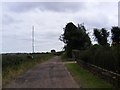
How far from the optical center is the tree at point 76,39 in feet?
239

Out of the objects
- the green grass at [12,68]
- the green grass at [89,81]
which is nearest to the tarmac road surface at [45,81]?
the green grass at [89,81]

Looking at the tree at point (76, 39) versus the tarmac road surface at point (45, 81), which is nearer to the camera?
the tarmac road surface at point (45, 81)

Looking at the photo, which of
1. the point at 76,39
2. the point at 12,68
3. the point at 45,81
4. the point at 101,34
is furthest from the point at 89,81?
the point at 76,39

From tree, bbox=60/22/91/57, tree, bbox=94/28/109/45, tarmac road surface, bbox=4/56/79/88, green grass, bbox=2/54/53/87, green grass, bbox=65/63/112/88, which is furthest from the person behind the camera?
tree, bbox=60/22/91/57

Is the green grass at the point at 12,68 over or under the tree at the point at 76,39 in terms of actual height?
under

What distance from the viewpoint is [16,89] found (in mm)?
13625

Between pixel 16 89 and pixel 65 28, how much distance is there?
70143 millimetres

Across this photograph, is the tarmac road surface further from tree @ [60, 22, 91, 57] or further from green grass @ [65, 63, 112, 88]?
tree @ [60, 22, 91, 57]

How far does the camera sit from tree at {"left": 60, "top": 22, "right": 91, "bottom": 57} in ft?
239

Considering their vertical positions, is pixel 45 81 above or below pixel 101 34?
below

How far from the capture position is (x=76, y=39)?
238ft

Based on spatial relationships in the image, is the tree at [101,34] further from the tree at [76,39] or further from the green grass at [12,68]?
the green grass at [12,68]

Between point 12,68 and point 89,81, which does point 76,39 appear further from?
point 89,81

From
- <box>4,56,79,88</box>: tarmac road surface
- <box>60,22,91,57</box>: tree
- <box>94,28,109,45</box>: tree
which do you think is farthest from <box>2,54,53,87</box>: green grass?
<box>60,22,91,57</box>: tree
